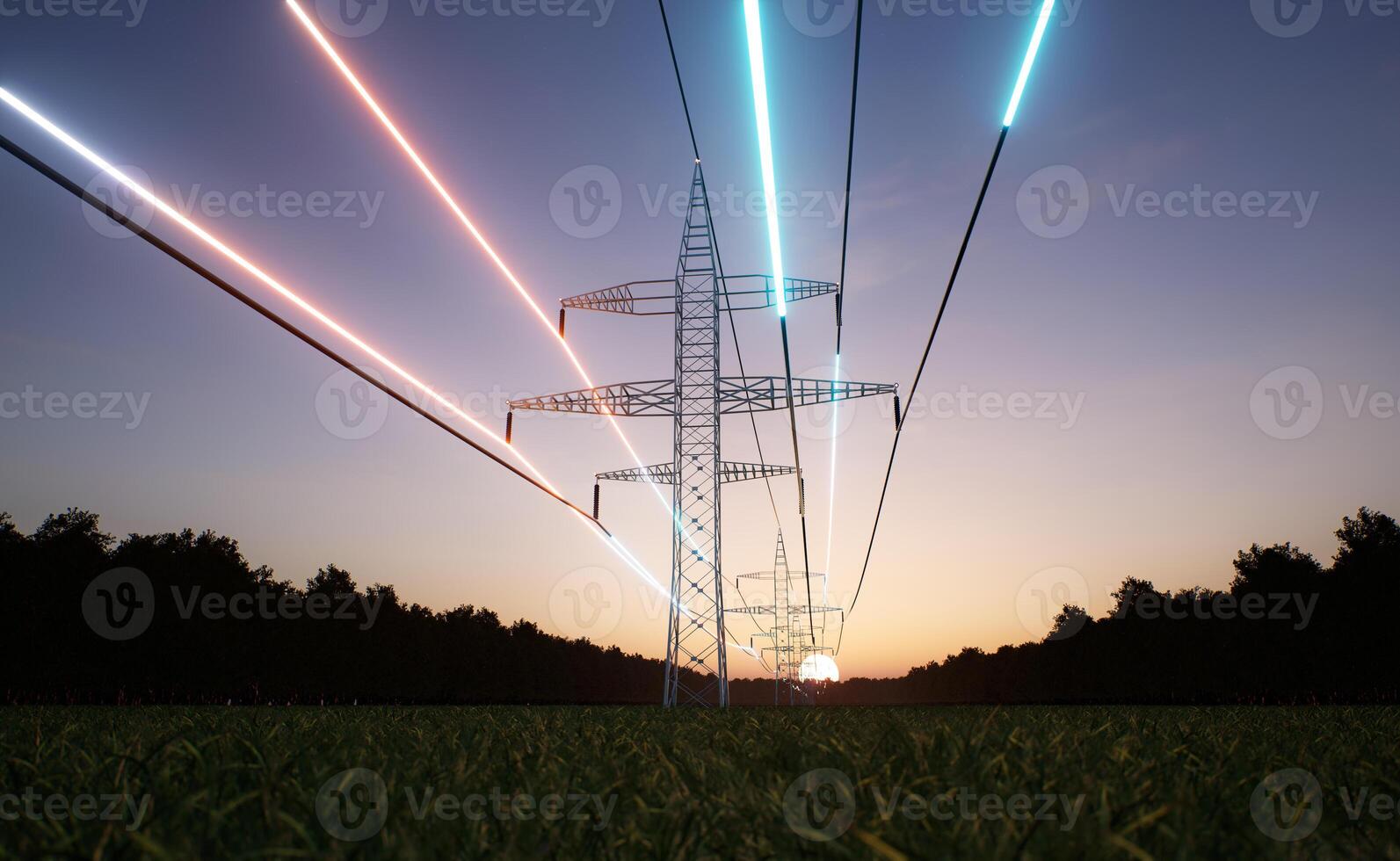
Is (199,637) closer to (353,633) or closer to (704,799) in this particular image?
(353,633)

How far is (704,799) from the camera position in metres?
3.28

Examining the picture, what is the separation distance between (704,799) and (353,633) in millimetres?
89649

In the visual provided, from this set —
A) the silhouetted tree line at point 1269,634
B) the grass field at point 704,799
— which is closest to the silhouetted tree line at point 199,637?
the silhouetted tree line at point 1269,634

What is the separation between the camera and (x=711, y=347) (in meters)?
22.2

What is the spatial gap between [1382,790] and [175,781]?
209 inches

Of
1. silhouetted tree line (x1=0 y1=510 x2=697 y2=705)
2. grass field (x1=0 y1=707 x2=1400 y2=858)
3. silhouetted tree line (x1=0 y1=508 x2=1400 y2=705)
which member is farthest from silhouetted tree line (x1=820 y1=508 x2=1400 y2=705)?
grass field (x1=0 y1=707 x2=1400 y2=858)

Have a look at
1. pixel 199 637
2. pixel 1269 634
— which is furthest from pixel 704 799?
pixel 1269 634

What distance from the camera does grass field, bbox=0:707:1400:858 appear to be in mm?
2475

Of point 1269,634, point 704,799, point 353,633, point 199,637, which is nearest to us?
point 704,799

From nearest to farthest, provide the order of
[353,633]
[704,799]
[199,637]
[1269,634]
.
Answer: [704,799] → [199,637] → [1269,634] → [353,633]

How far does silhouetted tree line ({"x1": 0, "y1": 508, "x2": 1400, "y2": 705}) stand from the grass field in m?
47.5

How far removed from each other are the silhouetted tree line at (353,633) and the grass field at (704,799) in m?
47.5

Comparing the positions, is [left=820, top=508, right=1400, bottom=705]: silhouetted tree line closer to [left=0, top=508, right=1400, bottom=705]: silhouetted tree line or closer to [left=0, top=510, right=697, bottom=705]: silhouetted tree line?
[left=0, top=508, right=1400, bottom=705]: silhouetted tree line

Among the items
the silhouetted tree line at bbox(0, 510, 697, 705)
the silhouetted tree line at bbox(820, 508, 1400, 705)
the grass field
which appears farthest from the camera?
the silhouetted tree line at bbox(820, 508, 1400, 705)
